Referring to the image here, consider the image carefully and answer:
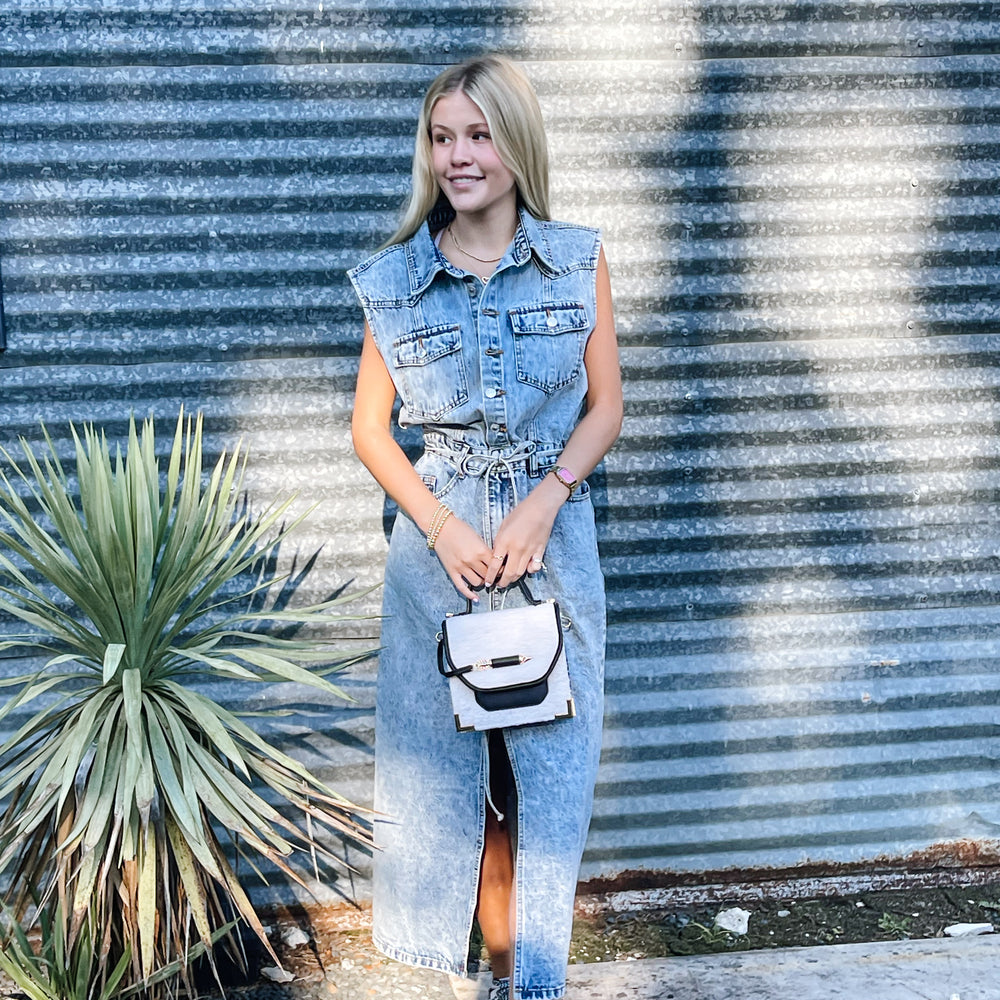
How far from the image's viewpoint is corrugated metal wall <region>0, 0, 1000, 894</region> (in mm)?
3771

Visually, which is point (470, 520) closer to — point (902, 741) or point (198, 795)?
point (198, 795)

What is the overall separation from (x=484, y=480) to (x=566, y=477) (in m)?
0.21

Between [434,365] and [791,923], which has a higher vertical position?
[434,365]

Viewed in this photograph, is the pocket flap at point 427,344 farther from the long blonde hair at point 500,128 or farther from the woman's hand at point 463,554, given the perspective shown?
the woman's hand at point 463,554

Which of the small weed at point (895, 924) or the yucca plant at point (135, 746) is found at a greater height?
the yucca plant at point (135, 746)

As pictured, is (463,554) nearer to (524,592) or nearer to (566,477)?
(524,592)

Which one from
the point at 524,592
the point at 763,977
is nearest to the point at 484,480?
the point at 524,592

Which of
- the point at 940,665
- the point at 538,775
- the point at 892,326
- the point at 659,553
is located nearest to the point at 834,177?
the point at 892,326

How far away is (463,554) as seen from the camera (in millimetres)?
2955

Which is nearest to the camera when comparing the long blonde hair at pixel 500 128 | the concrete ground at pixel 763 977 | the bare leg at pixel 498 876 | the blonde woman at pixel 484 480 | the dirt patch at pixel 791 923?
the long blonde hair at pixel 500 128

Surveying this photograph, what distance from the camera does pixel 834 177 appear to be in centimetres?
404

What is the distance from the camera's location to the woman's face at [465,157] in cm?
290

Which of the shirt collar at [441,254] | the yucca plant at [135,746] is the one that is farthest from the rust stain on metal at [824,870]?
the shirt collar at [441,254]

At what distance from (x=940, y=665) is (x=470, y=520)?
210cm
